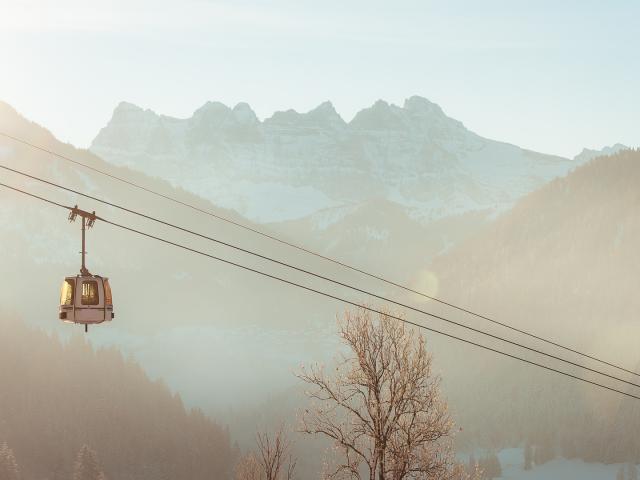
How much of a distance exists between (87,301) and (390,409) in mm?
11207

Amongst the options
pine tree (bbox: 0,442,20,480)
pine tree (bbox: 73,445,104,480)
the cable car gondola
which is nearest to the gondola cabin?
the cable car gondola

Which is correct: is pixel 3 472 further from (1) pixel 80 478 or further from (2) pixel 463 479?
(2) pixel 463 479

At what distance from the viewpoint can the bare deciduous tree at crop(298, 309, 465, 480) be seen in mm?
34844

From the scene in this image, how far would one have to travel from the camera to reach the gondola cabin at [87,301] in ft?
109

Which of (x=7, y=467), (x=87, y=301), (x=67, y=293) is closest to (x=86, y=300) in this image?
(x=87, y=301)

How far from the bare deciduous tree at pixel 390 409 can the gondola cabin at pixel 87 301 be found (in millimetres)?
8399

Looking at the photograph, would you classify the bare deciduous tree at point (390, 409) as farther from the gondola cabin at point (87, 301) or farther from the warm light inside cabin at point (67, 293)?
the warm light inside cabin at point (67, 293)

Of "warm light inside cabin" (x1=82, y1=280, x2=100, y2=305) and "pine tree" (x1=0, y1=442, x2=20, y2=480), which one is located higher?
"pine tree" (x1=0, y1=442, x2=20, y2=480)

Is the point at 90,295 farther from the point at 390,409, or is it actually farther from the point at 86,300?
the point at 390,409

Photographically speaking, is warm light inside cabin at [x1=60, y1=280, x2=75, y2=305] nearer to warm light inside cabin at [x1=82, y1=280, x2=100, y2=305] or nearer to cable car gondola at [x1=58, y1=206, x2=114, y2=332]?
cable car gondola at [x1=58, y1=206, x2=114, y2=332]

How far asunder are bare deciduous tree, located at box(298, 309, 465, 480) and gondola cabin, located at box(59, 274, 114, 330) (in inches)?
331

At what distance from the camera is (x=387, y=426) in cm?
3541

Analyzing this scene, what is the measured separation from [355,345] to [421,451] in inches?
179

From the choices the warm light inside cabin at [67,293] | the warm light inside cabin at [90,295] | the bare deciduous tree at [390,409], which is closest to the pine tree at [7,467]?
the bare deciduous tree at [390,409]
